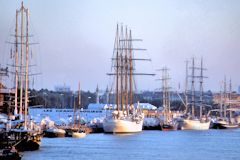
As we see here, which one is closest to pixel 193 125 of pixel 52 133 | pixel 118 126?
pixel 118 126

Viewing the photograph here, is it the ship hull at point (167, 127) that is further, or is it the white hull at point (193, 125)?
the white hull at point (193, 125)

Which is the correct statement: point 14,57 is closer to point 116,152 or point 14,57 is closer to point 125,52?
point 116,152

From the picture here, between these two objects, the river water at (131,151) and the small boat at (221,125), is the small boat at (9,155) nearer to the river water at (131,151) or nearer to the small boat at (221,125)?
the river water at (131,151)

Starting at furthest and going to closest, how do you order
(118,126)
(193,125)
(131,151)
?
(193,125) < (118,126) < (131,151)

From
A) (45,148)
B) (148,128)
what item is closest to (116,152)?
(45,148)

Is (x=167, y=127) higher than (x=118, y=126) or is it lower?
lower

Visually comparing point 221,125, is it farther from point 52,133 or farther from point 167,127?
point 52,133

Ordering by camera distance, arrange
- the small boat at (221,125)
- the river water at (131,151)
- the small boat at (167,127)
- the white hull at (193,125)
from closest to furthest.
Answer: the river water at (131,151)
the small boat at (167,127)
the white hull at (193,125)
the small boat at (221,125)

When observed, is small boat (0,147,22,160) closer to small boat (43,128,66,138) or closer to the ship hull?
small boat (43,128,66,138)

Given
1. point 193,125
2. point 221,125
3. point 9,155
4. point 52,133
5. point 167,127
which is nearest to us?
point 9,155

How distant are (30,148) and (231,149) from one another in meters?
27.6

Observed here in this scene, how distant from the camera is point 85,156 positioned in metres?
74.1

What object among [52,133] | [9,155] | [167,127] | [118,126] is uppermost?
[118,126]

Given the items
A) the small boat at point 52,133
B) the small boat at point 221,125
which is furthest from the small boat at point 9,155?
the small boat at point 221,125
